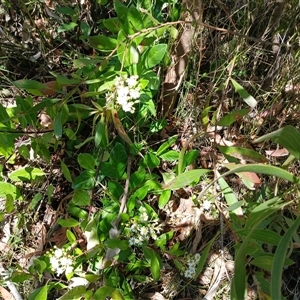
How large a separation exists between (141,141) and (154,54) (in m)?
0.31

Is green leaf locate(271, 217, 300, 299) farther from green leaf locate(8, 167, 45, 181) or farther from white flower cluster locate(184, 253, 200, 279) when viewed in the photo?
green leaf locate(8, 167, 45, 181)

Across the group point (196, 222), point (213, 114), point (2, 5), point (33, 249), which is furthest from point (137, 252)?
point (2, 5)

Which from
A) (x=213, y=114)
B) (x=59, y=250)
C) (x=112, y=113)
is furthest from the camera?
(x=213, y=114)

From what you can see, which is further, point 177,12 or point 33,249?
point 33,249

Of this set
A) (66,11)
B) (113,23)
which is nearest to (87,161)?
(113,23)

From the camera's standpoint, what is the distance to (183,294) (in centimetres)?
151

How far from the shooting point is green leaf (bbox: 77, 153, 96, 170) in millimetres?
1248

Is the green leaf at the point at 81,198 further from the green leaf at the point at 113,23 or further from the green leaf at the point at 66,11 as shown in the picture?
the green leaf at the point at 66,11

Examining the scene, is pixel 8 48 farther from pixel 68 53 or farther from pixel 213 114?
pixel 213 114

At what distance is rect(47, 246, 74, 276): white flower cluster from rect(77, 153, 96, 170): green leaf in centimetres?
26

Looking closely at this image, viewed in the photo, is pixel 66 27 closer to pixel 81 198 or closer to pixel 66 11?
pixel 66 11

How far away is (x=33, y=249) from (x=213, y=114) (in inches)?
30.4

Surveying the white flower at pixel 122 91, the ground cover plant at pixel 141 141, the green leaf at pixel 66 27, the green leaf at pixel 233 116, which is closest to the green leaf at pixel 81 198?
the ground cover plant at pixel 141 141

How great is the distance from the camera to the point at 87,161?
49.7 inches
